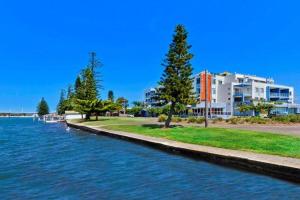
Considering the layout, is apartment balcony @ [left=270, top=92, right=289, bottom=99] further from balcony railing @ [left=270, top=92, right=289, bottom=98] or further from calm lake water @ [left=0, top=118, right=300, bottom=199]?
calm lake water @ [left=0, top=118, right=300, bottom=199]

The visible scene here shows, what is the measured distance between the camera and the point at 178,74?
37.7m

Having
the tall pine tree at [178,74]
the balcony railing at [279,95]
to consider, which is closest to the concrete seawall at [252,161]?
the tall pine tree at [178,74]

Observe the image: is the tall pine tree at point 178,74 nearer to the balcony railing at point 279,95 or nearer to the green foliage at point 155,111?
the green foliage at point 155,111

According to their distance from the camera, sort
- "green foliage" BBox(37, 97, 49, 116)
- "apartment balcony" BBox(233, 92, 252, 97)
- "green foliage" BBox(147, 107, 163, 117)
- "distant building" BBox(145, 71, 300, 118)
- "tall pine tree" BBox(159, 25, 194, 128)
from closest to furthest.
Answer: "tall pine tree" BBox(159, 25, 194, 128) < "green foliage" BBox(147, 107, 163, 117) < "distant building" BBox(145, 71, 300, 118) < "apartment balcony" BBox(233, 92, 252, 97) < "green foliage" BBox(37, 97, 49, 116)

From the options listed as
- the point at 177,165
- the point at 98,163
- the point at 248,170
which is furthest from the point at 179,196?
the point at 98,163

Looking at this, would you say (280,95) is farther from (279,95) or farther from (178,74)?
(178,74)

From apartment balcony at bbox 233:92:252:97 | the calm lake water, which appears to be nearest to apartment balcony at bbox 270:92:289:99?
apartment balcony at bbox 233:92:252:97

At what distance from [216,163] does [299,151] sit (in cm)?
360

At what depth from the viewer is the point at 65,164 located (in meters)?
18.7

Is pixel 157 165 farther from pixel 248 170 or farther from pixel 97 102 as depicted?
pixel 97 102

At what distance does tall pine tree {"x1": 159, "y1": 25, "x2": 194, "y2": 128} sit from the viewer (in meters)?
36.9

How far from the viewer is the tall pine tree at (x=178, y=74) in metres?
36.9

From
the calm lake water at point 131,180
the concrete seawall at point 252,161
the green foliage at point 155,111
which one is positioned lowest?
the calm lake water at point 131,180

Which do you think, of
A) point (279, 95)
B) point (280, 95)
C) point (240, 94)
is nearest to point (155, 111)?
point (240, 94)
